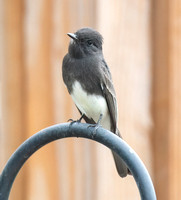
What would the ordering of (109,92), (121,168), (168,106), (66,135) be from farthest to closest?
(109,92)
(168,106)
(121,168)
(66,135)

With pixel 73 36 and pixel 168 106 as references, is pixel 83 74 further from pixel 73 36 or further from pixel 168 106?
pixel 168 106

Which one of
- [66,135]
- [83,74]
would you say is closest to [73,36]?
[83,74]

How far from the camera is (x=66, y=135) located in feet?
7.40

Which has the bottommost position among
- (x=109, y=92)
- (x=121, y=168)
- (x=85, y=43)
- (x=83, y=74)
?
(x=121, y=168)

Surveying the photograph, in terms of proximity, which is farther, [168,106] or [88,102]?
[88,102]

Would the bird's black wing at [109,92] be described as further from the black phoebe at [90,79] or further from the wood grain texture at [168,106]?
the wood grain texture at [168,106]

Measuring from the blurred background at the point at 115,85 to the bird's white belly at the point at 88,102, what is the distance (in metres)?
0.08

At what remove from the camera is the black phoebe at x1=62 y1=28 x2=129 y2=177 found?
9.97 ft

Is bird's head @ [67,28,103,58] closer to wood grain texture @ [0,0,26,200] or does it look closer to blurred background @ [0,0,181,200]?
blurred background @ [0,0,181,200]

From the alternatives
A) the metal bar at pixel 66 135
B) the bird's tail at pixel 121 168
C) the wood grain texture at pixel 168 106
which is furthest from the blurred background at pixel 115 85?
the metal bar at pixel 66 135

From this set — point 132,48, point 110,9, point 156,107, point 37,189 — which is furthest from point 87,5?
point 37,189

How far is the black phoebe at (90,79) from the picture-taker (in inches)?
120

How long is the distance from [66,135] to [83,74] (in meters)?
0.85

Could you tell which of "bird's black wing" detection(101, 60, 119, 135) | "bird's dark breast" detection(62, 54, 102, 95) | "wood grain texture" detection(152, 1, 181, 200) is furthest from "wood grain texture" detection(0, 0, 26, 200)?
"wood grain texture" detection(152, 1, 181, 200)
